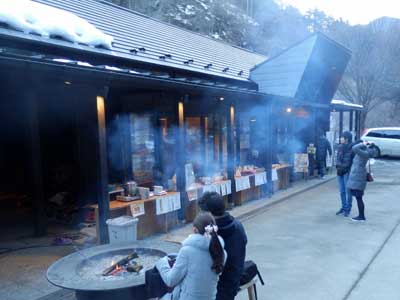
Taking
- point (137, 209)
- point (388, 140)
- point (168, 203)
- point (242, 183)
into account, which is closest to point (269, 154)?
point (242, 183)

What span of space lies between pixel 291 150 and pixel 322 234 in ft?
20.6

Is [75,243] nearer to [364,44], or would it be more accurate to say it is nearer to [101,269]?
[101,269]

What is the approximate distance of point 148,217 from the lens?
6219 millimetres

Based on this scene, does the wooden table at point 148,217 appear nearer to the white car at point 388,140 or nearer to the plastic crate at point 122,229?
the plastic crate at point 122,229

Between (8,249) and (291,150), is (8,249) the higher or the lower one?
the lower one

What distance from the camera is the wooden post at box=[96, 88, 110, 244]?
5258 millimetres

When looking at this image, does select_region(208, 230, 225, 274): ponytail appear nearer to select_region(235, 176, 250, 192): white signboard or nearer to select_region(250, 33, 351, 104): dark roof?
select_region(235, 176, 250, 192): white signboard

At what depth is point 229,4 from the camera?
27.4 metres

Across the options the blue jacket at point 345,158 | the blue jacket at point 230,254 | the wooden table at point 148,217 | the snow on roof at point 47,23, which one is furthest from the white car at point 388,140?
the blue jacket at point 230,254

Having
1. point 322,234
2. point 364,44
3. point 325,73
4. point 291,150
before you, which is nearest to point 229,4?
point 364,44

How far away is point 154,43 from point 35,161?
16.7 ft

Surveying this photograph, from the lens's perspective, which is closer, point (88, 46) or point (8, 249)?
point (8, 249)

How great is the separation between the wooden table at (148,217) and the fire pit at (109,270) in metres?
1.98

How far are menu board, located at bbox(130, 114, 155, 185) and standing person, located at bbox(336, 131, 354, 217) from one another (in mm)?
4376
